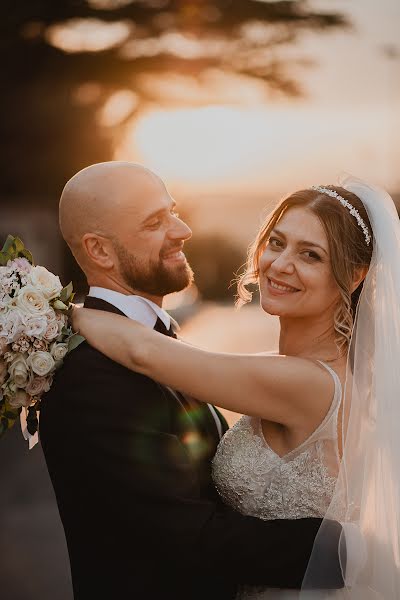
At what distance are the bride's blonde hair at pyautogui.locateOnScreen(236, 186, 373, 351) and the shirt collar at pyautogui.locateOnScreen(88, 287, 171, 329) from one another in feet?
2.20

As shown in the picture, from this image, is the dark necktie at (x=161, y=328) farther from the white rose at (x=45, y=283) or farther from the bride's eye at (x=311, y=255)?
the bride's eye at (x=311, y=255)

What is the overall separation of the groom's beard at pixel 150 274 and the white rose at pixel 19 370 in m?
0.54

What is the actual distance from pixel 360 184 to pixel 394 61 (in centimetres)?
474

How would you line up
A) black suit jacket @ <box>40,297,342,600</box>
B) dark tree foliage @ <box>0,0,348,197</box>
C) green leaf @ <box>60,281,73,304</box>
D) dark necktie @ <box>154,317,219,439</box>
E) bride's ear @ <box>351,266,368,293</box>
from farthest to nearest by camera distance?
dark tree foliage @ <box>0,0,348,197</box>
bride's ear @ <box>351,266,368,293</box>
dark necktie @ <box>154,317,219,439</box>
green leaf @ <box>60,281,73,304</box>
black suit jacket @ <box>40,297,342,600</box>

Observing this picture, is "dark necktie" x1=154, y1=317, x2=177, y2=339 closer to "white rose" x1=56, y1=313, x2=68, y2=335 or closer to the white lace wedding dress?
"white rose" x1=56, y1=313, x2=68, y2=335

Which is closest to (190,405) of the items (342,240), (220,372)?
(220,372)

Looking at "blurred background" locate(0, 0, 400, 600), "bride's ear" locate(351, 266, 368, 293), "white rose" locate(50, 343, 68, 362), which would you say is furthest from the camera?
"blurred background" locate(0, 0, 400, 600)

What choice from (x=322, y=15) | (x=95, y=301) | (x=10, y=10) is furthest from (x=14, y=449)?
(x=95, y=301)

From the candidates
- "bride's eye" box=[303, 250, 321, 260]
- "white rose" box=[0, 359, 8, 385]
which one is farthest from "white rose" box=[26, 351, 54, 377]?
"bride's eye" box=[303, 250, 321, 260]

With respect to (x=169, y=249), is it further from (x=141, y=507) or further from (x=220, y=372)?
(x=141, y=507)

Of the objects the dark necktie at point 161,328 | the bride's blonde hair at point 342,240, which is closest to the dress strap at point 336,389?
the bride's blonde hair at point 342,240

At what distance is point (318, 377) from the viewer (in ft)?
10.8

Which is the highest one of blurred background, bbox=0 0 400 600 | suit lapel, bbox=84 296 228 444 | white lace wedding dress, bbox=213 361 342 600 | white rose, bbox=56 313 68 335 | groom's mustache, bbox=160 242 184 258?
groom's mustache, bbox=160 242 184 258

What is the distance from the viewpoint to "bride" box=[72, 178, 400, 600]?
3.19m
